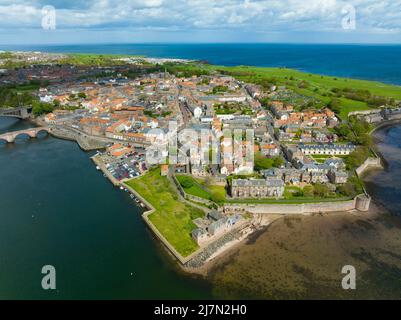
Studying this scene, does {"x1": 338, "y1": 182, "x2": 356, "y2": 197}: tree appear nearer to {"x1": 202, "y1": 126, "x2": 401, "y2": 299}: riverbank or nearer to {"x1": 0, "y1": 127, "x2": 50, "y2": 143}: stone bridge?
{"x1": 202, "y1": 126, "x2": 401, "y2": 299}: riverbank

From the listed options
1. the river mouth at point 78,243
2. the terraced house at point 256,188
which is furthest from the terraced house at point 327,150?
the river mouth at point 78,243

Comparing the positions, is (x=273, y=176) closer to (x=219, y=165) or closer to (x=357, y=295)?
(x=219, y=165)

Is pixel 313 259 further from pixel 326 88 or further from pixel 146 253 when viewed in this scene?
pixel 326 88

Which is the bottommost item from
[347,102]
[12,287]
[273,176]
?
[12,287]

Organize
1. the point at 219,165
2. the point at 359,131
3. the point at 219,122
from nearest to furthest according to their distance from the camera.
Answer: the point at 219,165, the point at 359,131, the point at 219,122

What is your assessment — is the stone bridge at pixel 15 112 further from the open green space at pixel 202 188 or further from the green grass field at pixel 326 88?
the green grass field at pixel 326 88

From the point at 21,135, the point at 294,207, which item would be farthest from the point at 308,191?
the point at 21,135
